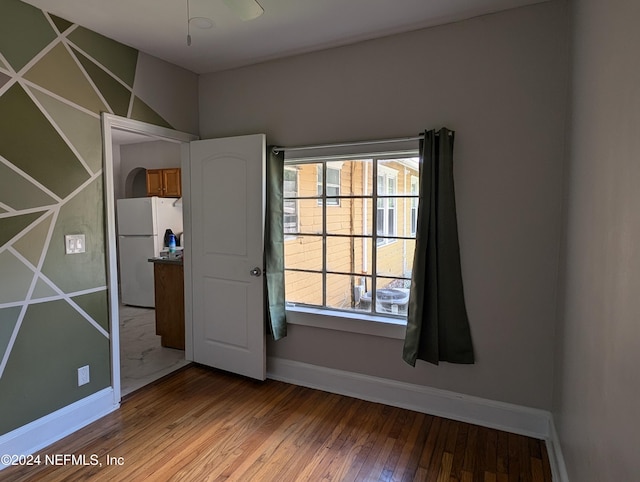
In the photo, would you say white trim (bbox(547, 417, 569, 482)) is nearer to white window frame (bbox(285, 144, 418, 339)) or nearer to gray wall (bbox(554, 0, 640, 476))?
gray wall (bbox(554, 0, 640, 476))

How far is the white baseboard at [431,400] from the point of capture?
228cm

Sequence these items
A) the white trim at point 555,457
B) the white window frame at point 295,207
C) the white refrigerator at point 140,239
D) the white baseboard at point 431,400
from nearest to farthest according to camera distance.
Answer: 1. the white trim at point 555,457
2. the white baseboard at point 431,400
3. the white window frame at point 295,207
4. the white refrigerator at point 140,239

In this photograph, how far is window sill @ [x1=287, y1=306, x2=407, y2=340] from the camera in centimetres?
267

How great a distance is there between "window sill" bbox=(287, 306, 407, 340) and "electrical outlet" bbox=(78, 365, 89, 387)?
1.43m

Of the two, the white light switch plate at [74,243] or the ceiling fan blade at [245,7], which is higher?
the ceiling fan blade at [245,7]

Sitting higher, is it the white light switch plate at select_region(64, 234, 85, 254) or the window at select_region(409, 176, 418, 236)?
the window at select_region(409, 176, 418, 236)

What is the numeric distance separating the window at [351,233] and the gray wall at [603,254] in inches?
41.0

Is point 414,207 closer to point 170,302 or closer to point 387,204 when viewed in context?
point 387,204

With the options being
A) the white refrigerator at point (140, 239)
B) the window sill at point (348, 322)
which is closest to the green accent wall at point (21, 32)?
the window sill at point (348, 322)

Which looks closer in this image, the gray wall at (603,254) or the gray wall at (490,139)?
the gray wall at (603,254)

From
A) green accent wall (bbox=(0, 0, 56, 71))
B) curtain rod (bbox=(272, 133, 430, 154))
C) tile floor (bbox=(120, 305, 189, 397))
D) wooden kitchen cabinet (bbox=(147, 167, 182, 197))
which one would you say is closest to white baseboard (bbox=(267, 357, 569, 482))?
tile floor (bbox=(120, 305, 189, 397))

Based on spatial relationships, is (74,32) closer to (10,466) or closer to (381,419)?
(10,466)

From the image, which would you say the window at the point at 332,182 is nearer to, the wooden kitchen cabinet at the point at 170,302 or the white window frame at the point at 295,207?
the white window frame at the point at 295,207

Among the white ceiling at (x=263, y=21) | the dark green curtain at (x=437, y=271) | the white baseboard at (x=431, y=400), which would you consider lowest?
the white baseboard at (x=431, y=400)
